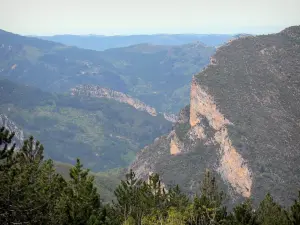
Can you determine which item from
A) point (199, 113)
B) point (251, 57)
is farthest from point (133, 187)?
point (251, 57)

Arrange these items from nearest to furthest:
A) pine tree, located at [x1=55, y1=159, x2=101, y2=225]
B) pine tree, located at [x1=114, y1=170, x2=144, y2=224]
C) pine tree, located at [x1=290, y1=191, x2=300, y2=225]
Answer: pine tree, located at [x1=55, y1=159, x2=101, y2=225] < pine tree, located at [x1=290, y1=191, x2=300, y2=225] < pine tree, located at [x1=114, y1=170, x2=144, y2=224]

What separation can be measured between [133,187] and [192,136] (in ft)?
273

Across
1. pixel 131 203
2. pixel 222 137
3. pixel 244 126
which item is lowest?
pixel 222 137

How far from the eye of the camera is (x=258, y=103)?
124625 mm

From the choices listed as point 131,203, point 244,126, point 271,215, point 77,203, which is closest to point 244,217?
point 271,215

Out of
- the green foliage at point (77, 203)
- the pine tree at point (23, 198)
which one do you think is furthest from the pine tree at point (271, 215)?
the pine tree at point (23, 198)

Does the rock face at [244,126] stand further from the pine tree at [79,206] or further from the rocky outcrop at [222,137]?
the pine tree at [79,206]

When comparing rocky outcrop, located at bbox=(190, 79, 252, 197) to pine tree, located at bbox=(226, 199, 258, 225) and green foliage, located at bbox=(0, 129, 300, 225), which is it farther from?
Answer: pine tree, located at bbox=(226, 199, 258, 225)

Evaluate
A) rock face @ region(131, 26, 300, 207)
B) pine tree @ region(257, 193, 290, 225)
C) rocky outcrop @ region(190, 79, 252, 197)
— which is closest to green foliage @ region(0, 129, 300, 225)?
pine tree @ region(257, 193, 290, 225)

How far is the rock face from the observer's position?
354ft

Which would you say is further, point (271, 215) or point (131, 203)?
point (271, 215)

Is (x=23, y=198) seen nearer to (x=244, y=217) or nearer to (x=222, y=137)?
(x=244, y=217)

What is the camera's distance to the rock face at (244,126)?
108 meters

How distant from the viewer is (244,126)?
11800 cm
